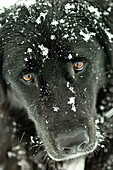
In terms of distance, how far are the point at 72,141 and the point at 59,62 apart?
0.71 metres

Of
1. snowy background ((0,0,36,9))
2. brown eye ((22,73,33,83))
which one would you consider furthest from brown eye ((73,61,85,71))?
snowy background ((0,0,36,9))

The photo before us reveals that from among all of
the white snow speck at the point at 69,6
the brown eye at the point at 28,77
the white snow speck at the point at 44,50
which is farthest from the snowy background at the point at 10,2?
the brown eye at the point at 28,77

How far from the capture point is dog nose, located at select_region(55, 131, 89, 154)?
6.24ft

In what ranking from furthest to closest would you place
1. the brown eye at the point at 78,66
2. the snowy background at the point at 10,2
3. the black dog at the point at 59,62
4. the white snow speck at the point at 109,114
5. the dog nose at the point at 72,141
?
the white snow speck at the point at 109,114 < the snowy background at the point at 10,2 < the brown eye at the point at 78,66 < the black dog at the point at 59,62 < the dog nose at the point at 72,141

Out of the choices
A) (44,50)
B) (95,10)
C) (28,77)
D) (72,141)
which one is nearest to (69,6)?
(95,10)

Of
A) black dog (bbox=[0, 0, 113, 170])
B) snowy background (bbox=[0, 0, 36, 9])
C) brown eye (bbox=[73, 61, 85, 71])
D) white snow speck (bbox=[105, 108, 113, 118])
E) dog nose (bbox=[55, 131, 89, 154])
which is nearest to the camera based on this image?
dog nose (bbox=[55, 131, 89, 154])

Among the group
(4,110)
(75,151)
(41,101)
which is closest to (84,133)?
(75,151)

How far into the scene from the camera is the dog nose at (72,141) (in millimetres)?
1902

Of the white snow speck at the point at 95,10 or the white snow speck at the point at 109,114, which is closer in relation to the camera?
the white snow speck at the point at 95,10

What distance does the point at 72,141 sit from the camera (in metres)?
1.91

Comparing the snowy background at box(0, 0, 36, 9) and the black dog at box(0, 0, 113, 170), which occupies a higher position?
the snowy background at box(0, 0, 36, 9)

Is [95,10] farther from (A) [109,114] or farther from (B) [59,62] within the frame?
(A) [109,114]

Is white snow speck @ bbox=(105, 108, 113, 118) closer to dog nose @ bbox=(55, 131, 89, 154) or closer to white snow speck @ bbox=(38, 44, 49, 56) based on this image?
dog nose @ bbox=(55, 131, 89, 154)

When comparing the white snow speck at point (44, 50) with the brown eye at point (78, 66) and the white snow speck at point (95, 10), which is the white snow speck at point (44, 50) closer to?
the brown eye at point (78, 66)
